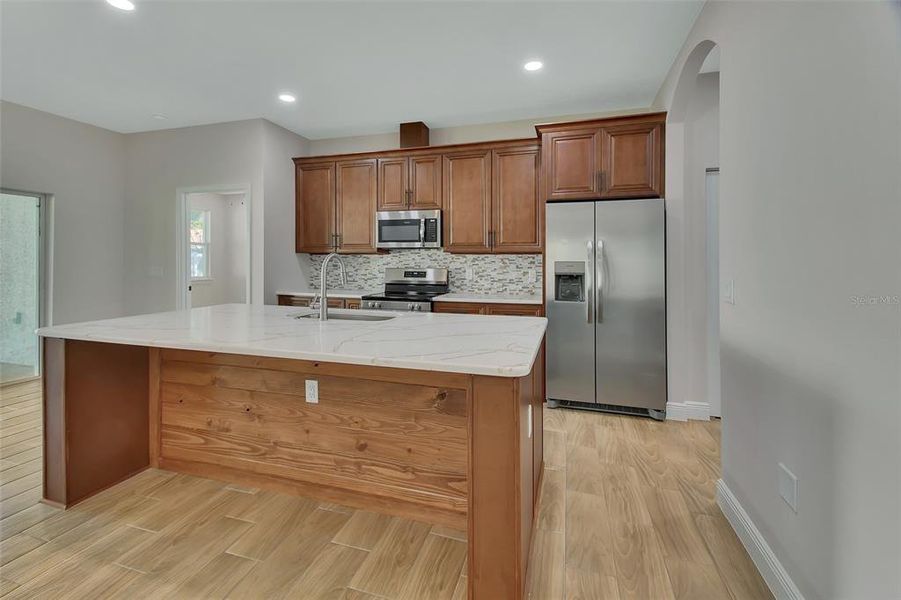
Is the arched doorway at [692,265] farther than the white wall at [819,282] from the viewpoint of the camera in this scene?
Yes

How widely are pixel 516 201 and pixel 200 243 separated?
4467 mm

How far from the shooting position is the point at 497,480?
136cm

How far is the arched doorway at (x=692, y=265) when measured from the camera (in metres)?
3.25

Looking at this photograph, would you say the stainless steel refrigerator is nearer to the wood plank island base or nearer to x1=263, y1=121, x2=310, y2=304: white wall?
the wood plank island base

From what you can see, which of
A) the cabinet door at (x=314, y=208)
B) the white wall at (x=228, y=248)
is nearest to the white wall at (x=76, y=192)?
the white wall at (x=228, y=248)

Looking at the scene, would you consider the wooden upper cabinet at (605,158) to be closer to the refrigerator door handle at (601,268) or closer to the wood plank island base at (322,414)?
the refrigerator door handle at (601,268)

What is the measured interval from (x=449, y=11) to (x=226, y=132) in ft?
9.78

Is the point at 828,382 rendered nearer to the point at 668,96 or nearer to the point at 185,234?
the point at 668,96

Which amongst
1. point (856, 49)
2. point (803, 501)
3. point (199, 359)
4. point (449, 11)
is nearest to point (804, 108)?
point (856, 49)

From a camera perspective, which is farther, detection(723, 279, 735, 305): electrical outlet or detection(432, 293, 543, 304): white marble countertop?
detection(432, 293, 543, 304): white marble countertop

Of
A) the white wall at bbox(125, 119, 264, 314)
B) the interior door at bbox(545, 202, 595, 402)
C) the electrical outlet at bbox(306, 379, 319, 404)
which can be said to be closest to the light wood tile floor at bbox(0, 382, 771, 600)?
the electrical outlet at bbox(306, 379, 319, 404)

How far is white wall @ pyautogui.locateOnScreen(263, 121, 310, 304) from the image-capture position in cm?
430

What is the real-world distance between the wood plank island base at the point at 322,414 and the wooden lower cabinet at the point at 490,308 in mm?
1539

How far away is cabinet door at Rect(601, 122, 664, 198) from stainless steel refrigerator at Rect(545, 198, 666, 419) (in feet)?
0.60
